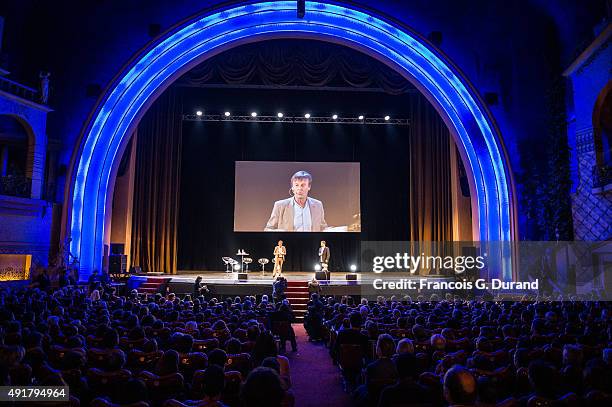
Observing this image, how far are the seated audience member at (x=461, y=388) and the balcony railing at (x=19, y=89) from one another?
51.9ft

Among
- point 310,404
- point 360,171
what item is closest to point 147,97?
point 360,171

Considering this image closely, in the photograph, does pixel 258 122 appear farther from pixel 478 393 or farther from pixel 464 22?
pixel 478 393

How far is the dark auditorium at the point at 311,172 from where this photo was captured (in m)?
8.39

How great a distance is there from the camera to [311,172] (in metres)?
21.2

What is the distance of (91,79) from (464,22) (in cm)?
1375

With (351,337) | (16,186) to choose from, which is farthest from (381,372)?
(16,186)

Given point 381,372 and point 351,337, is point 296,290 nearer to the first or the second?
point 351,337

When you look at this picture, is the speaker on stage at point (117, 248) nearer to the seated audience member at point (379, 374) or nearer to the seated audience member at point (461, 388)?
the seated audience member at point (379, 374)

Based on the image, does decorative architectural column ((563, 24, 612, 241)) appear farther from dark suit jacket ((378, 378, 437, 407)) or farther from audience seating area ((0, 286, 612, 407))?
dark suit jacket ((378, 378, 437, 407))

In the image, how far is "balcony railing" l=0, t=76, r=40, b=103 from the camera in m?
13.8

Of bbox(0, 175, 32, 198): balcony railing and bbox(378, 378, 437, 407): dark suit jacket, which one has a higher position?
bbox(0, 175, 32, 198): balcony railing

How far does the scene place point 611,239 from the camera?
12031 mm

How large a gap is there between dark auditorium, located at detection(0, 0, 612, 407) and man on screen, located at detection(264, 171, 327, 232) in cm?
11

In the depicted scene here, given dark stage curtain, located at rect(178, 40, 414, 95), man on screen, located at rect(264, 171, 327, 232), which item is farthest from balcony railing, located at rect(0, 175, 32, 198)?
man on screen, located at rect(264, 171, 327, 232)
